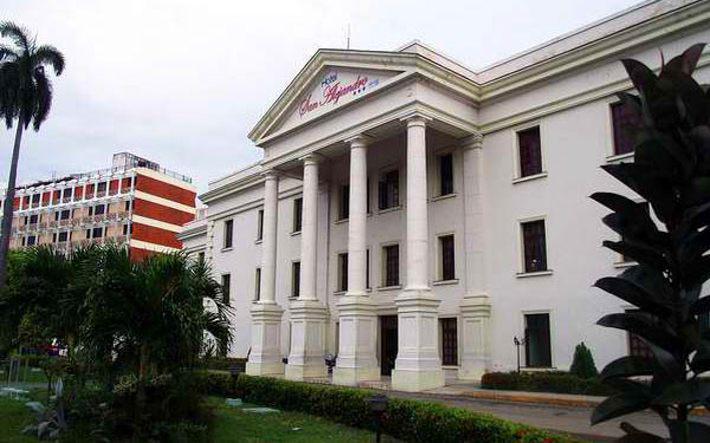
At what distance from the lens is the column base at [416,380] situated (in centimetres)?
1861

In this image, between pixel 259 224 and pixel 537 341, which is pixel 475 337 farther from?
pixel 259 224

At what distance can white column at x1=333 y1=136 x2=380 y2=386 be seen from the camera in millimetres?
21094

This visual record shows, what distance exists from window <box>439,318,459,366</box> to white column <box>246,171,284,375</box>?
7.22 m

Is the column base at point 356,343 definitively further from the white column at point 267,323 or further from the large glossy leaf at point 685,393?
the large glossy leaf at point 685,393

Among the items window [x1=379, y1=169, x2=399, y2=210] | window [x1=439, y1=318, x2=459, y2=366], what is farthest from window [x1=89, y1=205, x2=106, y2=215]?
window [x1=439, y1=318, x2=459, y2=366]

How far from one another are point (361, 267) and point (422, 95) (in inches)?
252

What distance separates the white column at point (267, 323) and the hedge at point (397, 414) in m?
7.84

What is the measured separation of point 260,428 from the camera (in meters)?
12.5

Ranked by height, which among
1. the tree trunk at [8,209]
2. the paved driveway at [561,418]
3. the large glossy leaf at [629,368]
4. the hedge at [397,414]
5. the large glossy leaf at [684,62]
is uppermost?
the tree trunk at [8,209]

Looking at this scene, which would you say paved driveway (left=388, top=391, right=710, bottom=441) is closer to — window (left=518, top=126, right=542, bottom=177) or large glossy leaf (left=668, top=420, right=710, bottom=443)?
large glossy leaf (left=668, top=420, right=710, bottom=443)

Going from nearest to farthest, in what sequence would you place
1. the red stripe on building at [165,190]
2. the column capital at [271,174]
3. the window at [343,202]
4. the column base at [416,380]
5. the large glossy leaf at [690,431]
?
the large glossy leaf at [690,431] → the column base at [416,380] → the column capital at [271,174] → the window at [343,202] → the red stripe on building at [165,190]

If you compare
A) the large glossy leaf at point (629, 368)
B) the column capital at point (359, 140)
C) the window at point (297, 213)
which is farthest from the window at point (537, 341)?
the large glossy leaf at point (629, 368)

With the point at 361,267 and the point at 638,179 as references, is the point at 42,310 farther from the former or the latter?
the point at 638,179

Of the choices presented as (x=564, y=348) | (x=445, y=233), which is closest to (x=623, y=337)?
(x=564, y=348)
